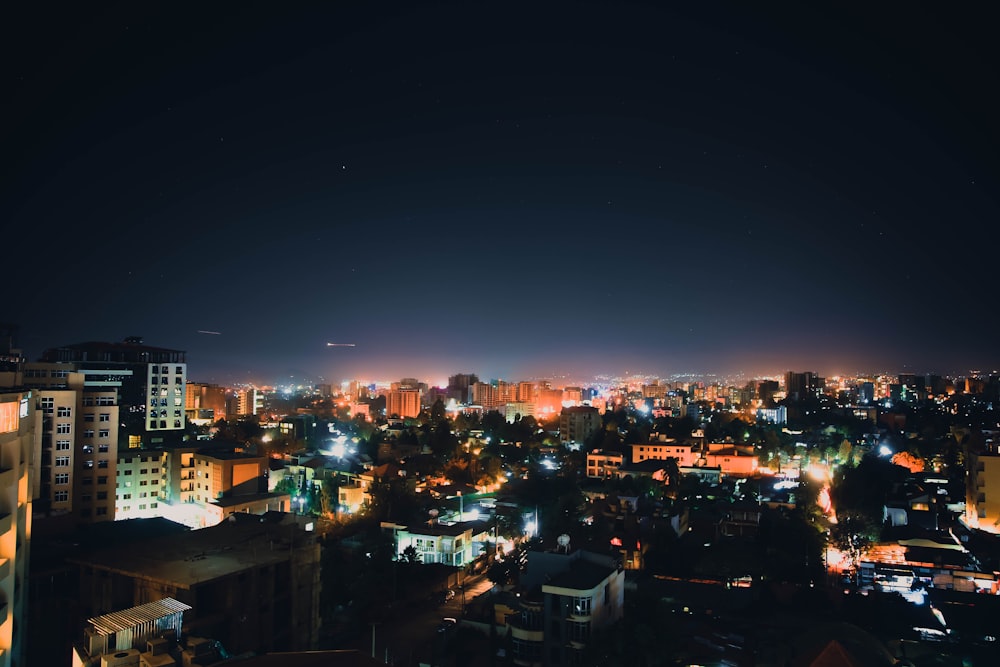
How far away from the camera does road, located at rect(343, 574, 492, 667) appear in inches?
256

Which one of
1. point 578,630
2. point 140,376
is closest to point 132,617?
point 578,630

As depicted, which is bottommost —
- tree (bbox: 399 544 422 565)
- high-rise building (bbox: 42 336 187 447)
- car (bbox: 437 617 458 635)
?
car (bbox: 437 617 458 635)

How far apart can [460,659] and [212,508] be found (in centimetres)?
631

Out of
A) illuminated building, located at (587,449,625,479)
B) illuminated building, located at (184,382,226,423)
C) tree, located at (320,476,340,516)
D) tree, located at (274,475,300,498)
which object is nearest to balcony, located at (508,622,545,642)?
tree, located at (320,476,340,516)

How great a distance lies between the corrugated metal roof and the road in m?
2.40

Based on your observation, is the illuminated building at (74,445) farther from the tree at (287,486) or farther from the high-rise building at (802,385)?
the high-rise building at (802,385)

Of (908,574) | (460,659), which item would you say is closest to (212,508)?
(460,659)

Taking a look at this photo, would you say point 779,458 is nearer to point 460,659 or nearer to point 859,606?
point 859,606

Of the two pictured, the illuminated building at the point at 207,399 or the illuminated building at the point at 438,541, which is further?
the illuminated building at the point at 207,399

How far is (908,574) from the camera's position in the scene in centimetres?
784

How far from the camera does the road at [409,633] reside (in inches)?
256

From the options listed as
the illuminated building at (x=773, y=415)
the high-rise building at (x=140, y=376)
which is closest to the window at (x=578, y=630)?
the high-rise building at (x=140, y=376)

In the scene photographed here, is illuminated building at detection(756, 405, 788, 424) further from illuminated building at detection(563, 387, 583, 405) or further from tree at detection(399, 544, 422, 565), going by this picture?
tree at detection(399, 544, 422, 565)

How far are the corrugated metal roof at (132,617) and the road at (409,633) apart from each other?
240 centimetres
